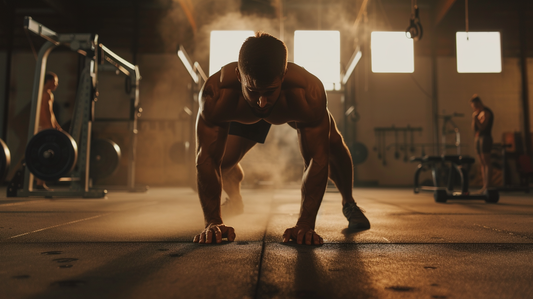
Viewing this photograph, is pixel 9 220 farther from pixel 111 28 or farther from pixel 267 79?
pixel 111 28

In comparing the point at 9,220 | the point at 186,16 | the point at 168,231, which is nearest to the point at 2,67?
the point at 186,16

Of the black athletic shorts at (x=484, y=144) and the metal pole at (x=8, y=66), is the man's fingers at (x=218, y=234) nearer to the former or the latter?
the black athletic shorts at (x=484, y=144)

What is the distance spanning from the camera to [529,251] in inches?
44.4

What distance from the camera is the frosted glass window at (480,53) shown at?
7.94 m

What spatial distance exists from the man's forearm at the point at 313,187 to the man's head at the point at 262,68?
0.32 meters

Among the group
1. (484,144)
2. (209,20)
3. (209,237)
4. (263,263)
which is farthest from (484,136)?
(209,20)

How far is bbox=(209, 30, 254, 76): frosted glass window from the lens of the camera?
6.89 m

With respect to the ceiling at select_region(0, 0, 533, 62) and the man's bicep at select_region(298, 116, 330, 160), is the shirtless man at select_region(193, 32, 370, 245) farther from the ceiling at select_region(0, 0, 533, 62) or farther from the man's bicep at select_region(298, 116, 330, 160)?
the ceiling at select_region(0, 0, 533, 62)

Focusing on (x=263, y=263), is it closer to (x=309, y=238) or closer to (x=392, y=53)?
(x=309, y=238)

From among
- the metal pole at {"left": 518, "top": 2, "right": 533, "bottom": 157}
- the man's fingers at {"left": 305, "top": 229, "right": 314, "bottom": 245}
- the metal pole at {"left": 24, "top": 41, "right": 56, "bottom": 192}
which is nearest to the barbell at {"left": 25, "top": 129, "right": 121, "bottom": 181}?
the metal pole at {"left": 24, "top": 41, "right": 56, "bottom": 192}

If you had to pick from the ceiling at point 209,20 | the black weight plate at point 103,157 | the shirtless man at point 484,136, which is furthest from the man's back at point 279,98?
the ceiling at point 209,20

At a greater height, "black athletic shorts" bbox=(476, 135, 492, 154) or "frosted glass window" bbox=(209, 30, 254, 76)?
"frosted glass window" bbox=(209, 30, 254, 76)

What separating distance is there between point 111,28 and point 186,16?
6.02 ft

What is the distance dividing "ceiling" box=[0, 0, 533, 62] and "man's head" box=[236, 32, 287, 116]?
7.00 m
